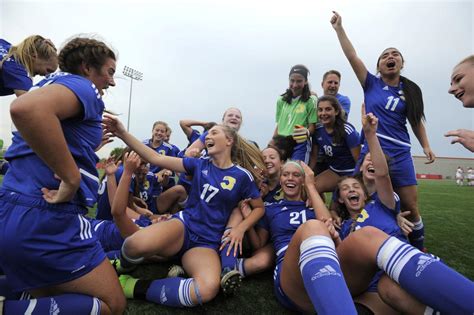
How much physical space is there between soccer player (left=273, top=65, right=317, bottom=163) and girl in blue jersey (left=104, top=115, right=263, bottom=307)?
1.31 metres

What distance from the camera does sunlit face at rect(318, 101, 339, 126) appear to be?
410cm

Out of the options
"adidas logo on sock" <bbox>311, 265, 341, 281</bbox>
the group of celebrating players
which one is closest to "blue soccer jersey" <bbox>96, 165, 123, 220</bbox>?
the group of celebrating players

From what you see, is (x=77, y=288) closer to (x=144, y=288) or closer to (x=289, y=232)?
(x=144, y=288)

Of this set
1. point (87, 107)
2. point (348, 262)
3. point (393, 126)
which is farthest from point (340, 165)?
point (87, 107)

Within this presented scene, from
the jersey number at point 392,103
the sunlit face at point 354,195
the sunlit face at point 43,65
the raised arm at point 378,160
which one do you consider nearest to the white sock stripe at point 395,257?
the raised arm at point 378,160

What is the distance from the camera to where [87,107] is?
1589 mm

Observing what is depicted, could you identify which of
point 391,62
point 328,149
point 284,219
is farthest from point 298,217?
point 391,62

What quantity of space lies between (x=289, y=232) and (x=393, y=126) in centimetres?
186

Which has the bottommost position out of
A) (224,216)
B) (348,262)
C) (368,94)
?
(224,216)

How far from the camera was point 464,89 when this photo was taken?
1.87 meters

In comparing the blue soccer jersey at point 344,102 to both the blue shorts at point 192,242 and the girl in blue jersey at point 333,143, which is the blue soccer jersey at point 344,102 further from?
the blue shorts at point 192,242

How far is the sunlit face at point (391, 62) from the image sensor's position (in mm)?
3596

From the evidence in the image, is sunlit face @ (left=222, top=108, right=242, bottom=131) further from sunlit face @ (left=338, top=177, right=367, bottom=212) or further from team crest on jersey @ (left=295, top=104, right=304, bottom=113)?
sunlit face @ (left=338, top=177, right=367, bottom=212)

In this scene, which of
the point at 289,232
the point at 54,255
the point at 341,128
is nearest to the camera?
the point at 54,255
